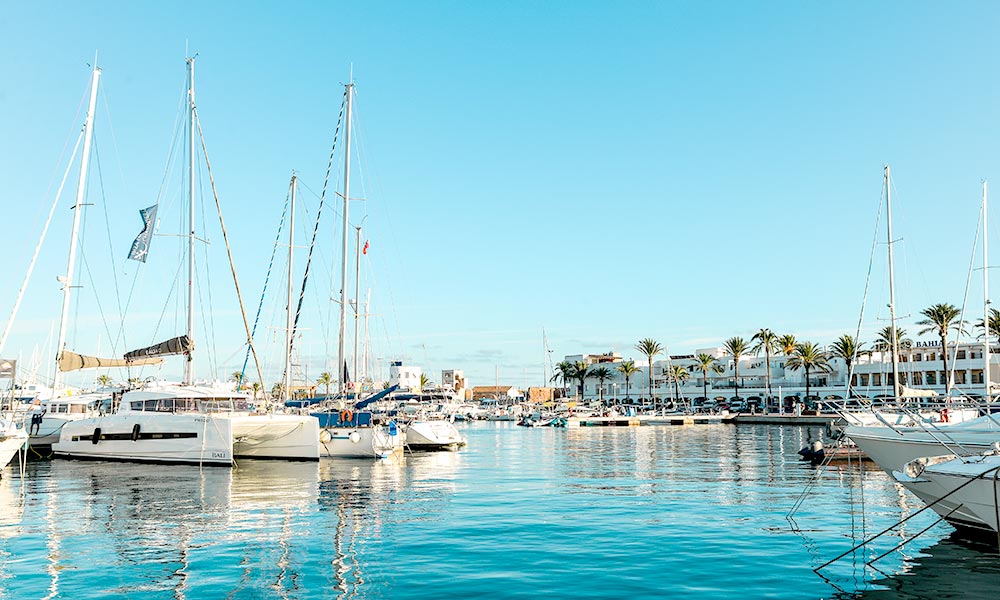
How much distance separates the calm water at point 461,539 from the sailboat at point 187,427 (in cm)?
354

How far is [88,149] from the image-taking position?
1419 inches

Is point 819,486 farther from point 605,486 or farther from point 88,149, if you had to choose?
point 88,149

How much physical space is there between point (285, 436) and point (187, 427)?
4376 millimetres

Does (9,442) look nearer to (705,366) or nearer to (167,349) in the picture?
(167,349)

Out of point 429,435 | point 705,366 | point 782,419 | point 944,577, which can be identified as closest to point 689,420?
point 782,419

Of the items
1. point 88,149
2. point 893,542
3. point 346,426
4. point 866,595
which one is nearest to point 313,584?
point 866,595

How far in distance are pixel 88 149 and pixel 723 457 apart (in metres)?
34.9

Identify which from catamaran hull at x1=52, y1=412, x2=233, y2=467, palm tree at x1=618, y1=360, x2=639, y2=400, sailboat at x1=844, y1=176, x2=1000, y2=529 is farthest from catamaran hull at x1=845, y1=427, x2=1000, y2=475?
palm tree at x1=618, y1=360, x2=639, y2=400

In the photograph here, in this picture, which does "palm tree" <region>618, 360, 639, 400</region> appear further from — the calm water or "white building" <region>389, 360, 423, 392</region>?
→ the calm water

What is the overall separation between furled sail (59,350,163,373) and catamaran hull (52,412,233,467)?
8.80 ft

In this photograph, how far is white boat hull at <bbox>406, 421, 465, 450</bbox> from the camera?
Answer: 46531mm

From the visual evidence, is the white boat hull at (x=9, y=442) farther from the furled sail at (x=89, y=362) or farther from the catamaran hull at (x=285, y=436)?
the furled sail at (x=89, y=362)

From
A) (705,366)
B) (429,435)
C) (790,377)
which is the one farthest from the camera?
(705,366)

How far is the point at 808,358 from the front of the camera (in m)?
106
